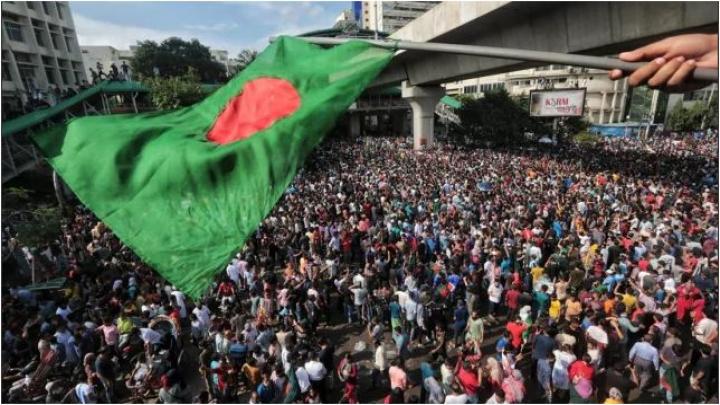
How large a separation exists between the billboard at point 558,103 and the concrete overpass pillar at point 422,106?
29.9ft

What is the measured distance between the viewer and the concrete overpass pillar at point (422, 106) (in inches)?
1114

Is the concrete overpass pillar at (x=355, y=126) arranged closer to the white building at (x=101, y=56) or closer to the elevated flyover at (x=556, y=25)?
the elevated flyover at (x=556, y=25)

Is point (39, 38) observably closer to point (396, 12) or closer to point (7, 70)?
point (7, 70)

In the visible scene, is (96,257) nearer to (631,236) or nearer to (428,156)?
(631,236)

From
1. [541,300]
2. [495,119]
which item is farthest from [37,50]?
[541,300]

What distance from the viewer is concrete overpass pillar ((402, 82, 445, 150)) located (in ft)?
92.8

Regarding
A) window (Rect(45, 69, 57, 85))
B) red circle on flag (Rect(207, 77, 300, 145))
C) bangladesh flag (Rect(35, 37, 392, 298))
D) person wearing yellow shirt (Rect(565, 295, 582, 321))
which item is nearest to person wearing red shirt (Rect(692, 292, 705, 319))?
person wearing yellow shirt (Rect(565, 295, 582, 321))

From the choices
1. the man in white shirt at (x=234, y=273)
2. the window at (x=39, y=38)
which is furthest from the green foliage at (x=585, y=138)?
the window at (x=39, y=38)

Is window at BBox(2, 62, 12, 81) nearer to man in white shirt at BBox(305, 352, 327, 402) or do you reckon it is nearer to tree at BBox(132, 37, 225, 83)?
tree at BBox(132, 37, 225, 83)

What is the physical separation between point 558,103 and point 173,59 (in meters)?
45.2

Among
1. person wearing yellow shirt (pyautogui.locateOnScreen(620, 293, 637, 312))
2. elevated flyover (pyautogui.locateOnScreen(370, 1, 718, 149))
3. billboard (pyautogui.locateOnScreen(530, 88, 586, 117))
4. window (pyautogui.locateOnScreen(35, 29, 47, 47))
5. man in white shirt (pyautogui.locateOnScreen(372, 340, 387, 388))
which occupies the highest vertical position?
window (pyautogui.locateOnScreen(35, 29, 47, 47))

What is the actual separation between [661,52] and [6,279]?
1504cm

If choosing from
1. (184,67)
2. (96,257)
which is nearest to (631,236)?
(96,257)

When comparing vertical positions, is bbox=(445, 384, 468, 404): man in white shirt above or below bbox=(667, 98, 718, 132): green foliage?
above
